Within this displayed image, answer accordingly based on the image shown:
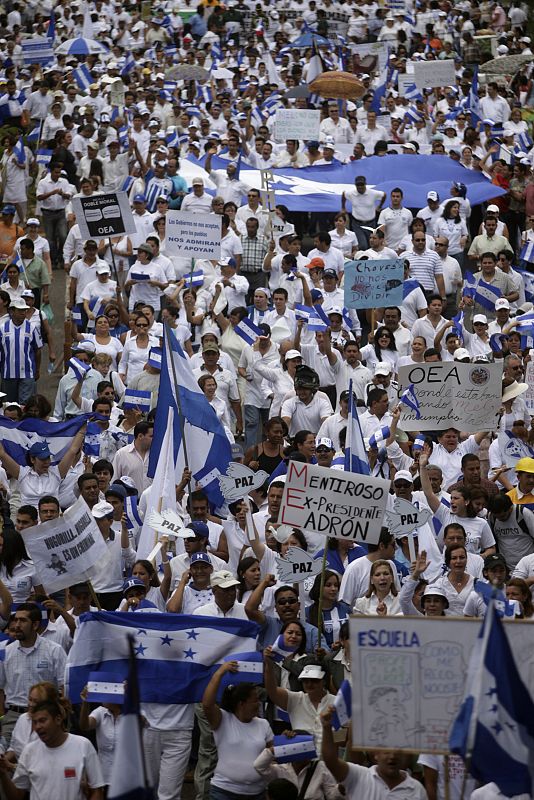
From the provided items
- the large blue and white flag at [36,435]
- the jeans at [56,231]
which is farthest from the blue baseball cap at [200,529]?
the jeans at [56,231]

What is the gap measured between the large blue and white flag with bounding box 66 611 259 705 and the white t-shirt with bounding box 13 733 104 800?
1.08 m

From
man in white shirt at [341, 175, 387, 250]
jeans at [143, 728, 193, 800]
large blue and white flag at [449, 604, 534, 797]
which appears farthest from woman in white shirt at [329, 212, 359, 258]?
large blue and white flag at [449, 604, 534, 797]

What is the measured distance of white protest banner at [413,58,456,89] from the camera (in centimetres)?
2662

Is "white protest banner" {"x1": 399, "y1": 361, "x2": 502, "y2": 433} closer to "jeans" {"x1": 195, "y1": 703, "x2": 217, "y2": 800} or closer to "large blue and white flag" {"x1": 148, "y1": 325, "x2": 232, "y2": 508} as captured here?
"large blue and white flag" {"x1": 148, "y1": 325, "x2": 232, "y2": 508}

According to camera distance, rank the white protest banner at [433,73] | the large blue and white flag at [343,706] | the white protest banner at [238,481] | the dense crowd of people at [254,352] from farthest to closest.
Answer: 1. the white protest banner at [433,73]
2. the white protest banner at [238,481]
3. the dense crowd of people at [254,352]
4. the large blue and white flag at [343,706]

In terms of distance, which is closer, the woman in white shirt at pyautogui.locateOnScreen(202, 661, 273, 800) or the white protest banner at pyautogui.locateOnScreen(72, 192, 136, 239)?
the woman in white shirt at pyautogui.locateOnScreen(202, 661, 273, 800)

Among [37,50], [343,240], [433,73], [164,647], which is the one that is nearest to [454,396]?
[164,647]

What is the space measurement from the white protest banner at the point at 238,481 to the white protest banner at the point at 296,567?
4.21 feet

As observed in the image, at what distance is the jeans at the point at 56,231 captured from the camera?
69.6 feet

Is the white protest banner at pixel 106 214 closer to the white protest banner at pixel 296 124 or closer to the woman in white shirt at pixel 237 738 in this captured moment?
the white protest banner at pixel 296 124

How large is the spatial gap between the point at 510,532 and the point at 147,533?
2.70m

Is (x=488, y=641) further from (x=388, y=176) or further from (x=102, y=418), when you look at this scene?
(x=388, y=176)

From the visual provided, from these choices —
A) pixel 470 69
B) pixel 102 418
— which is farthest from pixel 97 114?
pixel 102 418

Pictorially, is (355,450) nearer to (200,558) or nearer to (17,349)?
(200,558)
